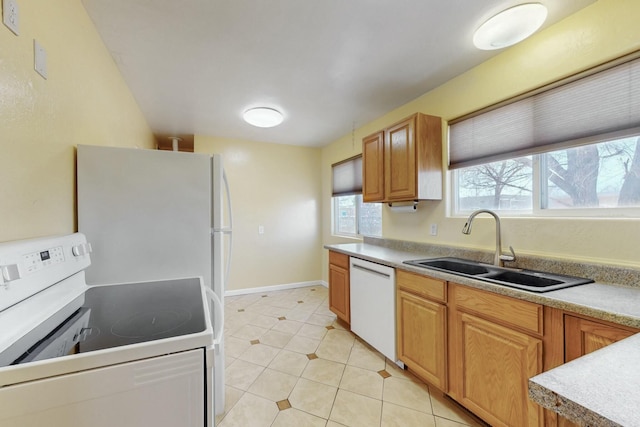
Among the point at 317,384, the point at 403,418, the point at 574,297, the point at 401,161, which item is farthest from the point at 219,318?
the point at 401,161

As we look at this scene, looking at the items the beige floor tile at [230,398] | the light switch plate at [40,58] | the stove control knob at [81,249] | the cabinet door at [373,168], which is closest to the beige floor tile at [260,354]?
the beige floor tile at [230,398]

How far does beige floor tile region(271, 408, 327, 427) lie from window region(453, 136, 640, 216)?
193 centimetres

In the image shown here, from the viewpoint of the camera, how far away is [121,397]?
0.68m

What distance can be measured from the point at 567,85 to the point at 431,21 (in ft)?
2.99

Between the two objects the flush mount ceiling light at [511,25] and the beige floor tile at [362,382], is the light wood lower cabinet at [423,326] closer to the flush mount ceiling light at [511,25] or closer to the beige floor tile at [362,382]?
the beige floor tile at [362,382]

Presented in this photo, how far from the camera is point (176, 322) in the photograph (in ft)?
2.90

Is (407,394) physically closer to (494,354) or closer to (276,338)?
(494,354)

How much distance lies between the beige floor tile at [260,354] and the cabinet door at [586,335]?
1.96 metres

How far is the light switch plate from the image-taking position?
1.02 meters

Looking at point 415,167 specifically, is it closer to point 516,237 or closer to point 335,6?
point 516,237

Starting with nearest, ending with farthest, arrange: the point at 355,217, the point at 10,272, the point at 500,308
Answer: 1. the point at 10,272
2. the point at 500,308
3. the point at 355,217

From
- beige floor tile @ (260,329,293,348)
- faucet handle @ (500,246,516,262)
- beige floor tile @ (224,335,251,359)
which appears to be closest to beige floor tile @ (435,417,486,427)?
faucet handle @ (500,246,516,262)

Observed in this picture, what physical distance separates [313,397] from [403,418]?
1.92ft

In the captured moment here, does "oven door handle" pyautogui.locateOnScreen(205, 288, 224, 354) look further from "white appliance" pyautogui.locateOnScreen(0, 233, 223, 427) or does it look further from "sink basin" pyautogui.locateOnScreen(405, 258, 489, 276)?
"sink basin" pyautogui.locateOnScreen(405, 258, 489, 276)
